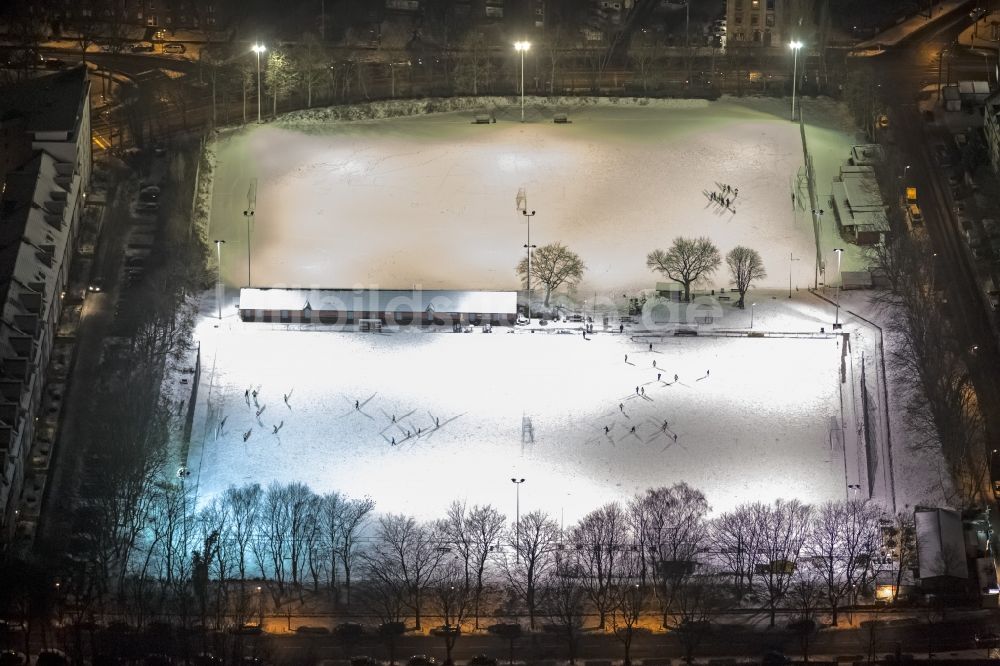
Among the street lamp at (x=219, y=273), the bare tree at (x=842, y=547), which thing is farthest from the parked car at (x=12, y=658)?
the bare tree at (x=842, y=547)

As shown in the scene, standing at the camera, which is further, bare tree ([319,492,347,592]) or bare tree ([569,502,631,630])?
bare tree ([319,492,347,592])

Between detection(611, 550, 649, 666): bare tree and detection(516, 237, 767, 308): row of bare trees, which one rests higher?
detection(516, 237, 767, 308): row of bare trees

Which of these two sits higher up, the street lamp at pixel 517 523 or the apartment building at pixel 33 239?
the apartment building at pixel 33 239

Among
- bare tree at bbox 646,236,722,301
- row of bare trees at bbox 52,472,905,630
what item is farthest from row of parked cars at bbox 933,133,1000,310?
row of bare trees at bbox 52,472,905,630

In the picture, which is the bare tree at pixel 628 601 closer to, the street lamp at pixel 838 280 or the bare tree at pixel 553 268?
the street lamp at pixel 838 280

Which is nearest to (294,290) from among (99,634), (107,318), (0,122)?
(107,318)

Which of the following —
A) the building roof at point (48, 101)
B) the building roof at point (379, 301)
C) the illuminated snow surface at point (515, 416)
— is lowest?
the illuminated snow surface at point (515, 416)

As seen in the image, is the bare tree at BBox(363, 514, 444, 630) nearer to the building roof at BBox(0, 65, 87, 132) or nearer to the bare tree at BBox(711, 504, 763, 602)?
the bare tree at BBox(711, 504, 763, 602)
